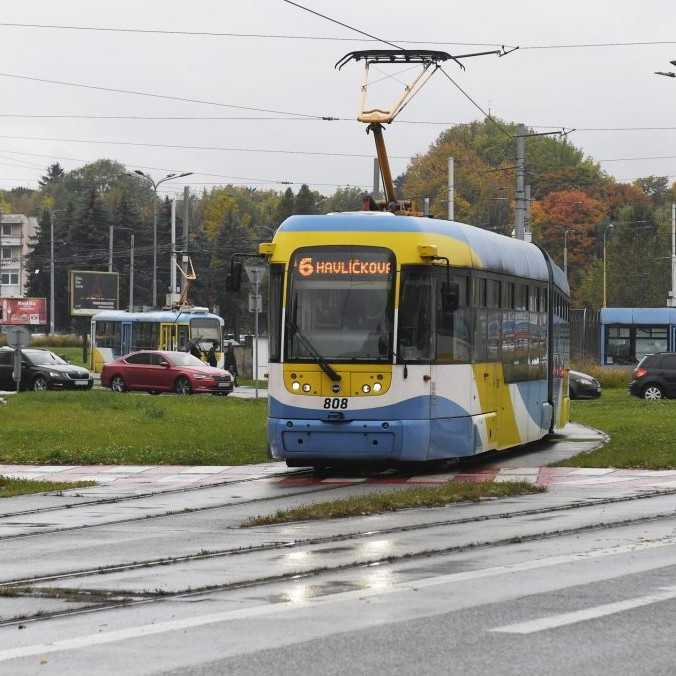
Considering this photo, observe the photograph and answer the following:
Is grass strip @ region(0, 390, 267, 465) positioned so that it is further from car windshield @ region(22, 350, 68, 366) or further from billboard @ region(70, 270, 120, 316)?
billboard @ region(70, 270, 120, 316)

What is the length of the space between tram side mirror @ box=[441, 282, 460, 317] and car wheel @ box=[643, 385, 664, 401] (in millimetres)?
30211

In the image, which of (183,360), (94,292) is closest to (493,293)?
(183,360)

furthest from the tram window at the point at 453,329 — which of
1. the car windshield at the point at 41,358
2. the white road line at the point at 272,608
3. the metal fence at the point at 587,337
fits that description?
the metal fence at the point at 587,337

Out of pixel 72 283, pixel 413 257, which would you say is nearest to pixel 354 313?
pixel 413 257

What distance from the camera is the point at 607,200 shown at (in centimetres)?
14325

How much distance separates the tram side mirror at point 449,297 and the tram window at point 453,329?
0.05 m

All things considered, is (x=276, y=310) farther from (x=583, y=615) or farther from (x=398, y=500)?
(x=583, y=615)

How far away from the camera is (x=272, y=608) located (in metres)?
9.73

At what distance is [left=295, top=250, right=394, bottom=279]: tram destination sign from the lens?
20.9 m

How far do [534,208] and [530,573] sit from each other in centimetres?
12613

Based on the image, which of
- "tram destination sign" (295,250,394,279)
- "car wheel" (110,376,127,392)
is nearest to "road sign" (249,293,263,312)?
"car wheel" (110,376,127,392)

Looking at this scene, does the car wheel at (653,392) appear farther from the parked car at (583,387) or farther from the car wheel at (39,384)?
the car wheel at (39,384)

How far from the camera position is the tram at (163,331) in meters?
66.2

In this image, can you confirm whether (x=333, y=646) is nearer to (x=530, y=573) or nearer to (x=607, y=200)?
(x=530, y=573)
